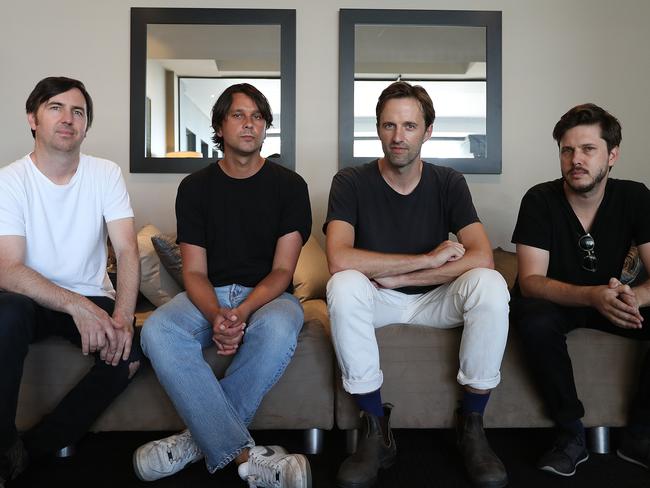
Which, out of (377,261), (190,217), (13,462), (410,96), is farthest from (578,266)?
(13,462)

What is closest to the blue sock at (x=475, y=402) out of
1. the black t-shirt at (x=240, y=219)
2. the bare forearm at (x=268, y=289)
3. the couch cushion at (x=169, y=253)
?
the bare forearm at (x=268, y=289)

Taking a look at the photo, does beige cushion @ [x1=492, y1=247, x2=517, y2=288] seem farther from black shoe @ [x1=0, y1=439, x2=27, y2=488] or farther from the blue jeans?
black shoe @ [x1=0, y1=439, x2=27, y2=488]

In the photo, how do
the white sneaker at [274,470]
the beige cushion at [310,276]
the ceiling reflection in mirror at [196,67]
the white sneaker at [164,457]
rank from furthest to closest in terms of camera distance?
the ceiling reflection in mirror at [196,67], the beige cushion at [310,276], the white sneaker at [164,457], the white sneaker at [274,470]

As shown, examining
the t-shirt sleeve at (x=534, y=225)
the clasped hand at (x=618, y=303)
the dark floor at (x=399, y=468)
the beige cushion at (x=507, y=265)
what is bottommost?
the dark floor at (x=399, y=468)

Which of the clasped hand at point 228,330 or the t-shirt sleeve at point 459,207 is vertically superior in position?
the t-shirt sleeve at point 459,207

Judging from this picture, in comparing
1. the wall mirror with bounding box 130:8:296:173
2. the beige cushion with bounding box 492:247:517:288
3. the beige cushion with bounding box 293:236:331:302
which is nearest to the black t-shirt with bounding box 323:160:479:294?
the beige cushion with bounding box 293:236:331:302

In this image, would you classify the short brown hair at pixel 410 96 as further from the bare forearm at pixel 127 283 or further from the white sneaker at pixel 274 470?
the white sneaker at pixel 274 470

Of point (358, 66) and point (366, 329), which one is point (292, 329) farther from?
point (358, 66)

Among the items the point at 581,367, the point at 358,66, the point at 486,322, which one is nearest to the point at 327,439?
the point at 486,322

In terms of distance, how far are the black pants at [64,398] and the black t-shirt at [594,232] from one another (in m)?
1.49

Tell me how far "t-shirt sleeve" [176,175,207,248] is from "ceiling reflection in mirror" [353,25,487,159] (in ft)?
→ 3.89

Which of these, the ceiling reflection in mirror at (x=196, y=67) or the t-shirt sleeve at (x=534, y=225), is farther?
the ceiling reflection in mirror at (x=196, y=67)

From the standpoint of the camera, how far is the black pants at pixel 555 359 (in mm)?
1992

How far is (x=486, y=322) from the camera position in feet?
6.25
